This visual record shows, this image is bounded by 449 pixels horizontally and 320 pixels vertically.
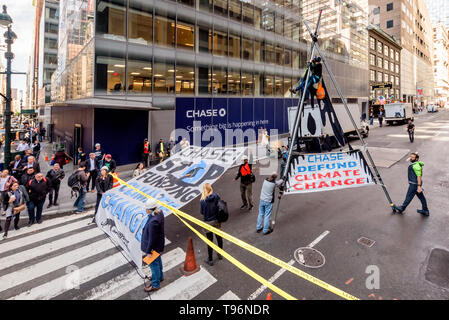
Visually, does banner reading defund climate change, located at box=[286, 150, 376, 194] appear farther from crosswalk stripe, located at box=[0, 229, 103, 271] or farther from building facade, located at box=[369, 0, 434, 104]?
building facade, located at box=[369, 0, 434, 104]

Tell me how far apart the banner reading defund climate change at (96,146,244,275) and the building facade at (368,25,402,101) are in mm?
58178

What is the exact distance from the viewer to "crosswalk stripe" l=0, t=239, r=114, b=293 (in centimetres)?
547

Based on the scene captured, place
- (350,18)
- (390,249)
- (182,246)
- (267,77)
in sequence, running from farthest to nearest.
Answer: (350,18), (267,77), (182,246), (390,249)

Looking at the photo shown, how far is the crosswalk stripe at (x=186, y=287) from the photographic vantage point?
191 inches

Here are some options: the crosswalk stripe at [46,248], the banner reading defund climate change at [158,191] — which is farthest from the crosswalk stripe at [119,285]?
the crosswalk stripe at [46,248]

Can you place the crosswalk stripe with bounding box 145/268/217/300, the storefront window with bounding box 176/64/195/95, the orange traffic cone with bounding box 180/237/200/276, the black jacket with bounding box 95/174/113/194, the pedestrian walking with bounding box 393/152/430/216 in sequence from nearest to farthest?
the crosswalk stripe with bounding box 145/268/217/300, the orange traffic cone with bounding box 180/237/200/276, the pedestrian walking with bounding box 393/152/430/216, the black jacket with bounding box 95/174/113/194, the storefront window with bounding box 176/64/195/95

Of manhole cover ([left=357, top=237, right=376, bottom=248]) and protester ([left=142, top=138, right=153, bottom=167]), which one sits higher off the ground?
protester ([left=142, top=138, right=153, bottom=167])

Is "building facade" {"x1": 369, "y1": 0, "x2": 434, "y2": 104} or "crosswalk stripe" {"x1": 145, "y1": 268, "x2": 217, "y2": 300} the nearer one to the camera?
"crosswalk stripe" {"x1": 145, "y1": 268, "x2": 217, "y2": 300}

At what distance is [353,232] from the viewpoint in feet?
24.3

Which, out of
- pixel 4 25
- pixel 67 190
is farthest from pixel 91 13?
pixel 67 190

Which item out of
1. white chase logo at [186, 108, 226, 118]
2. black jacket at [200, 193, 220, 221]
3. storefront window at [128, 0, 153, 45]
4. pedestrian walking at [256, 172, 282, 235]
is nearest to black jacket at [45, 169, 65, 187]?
black jacket at [200, 193, 220, 221]
